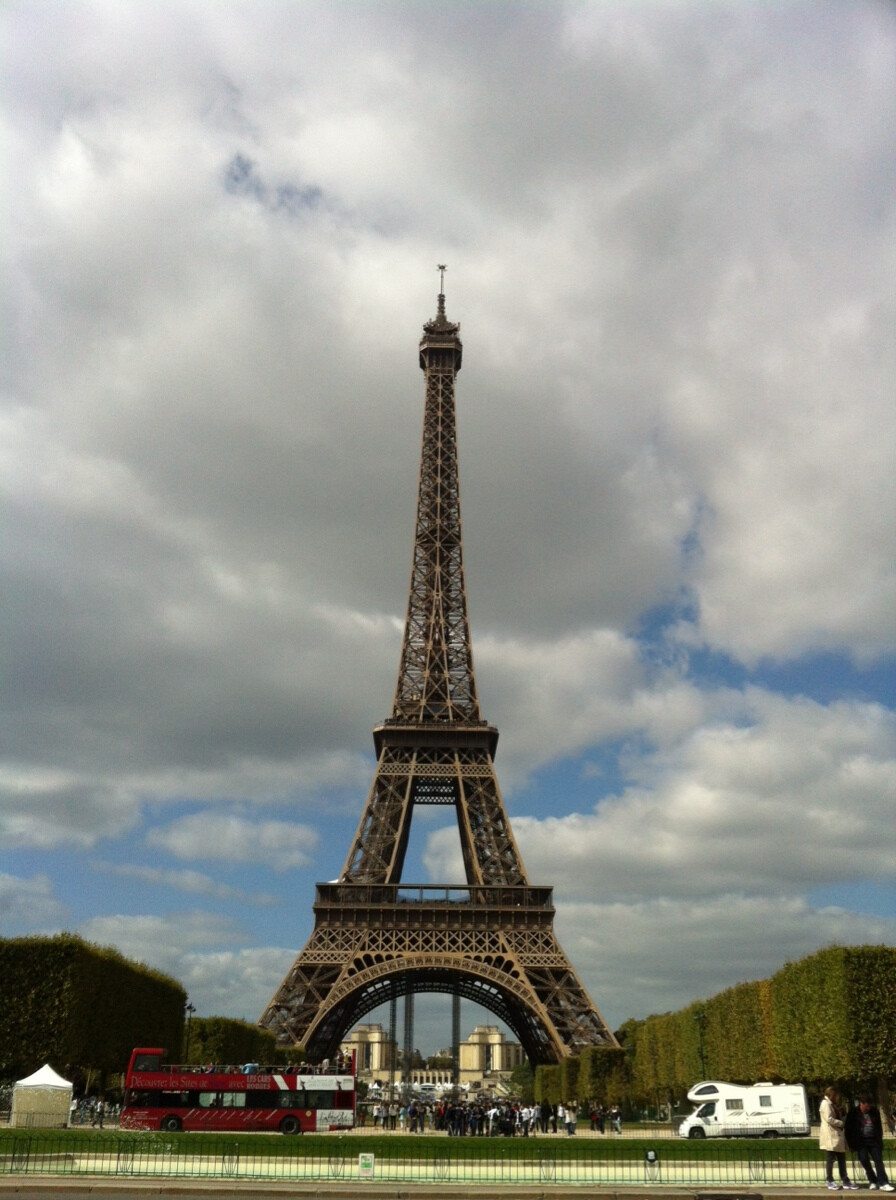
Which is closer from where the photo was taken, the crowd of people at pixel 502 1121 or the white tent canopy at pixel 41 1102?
the white tent canopy at pixel 41 1102

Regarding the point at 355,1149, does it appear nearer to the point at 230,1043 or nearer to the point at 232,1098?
the point at 232,1098

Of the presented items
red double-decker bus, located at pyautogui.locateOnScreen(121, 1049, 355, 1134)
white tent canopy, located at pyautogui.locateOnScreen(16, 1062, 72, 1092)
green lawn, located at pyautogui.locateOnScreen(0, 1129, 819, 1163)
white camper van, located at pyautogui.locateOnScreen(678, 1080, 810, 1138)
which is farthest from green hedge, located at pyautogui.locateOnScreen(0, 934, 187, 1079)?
white camper van, located at pyautogui.locateOnScreen(678, 1080, 810, 1138)

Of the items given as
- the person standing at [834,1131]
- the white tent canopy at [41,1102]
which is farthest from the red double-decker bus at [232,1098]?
the person standing at [834,1131]

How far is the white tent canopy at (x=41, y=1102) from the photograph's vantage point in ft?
117

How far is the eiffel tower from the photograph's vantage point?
6444cm

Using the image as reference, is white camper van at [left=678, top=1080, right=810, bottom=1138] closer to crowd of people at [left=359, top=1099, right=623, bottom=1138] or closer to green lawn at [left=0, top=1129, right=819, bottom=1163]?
crowd of people at [left=359, top=1099, right=623, bottom=1138]

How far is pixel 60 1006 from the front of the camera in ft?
141

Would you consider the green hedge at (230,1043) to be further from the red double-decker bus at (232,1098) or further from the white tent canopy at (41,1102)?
the white tent canopy at (41,1102)

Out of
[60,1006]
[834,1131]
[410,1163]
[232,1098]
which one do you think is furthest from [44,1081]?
[834,1131]

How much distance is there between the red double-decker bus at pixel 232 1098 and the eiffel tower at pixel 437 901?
1692 centimetres

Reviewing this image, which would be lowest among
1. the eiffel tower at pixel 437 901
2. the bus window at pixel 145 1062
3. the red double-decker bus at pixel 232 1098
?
the red double-decker bus at pixel 232 1098

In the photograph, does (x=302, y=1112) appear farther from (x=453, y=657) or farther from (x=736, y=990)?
(x=453, y=657)

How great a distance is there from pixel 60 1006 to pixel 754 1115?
28.4m

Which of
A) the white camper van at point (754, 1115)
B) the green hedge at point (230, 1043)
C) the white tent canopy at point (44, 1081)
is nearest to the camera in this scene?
the white tent canopy at point (44, 1081)
